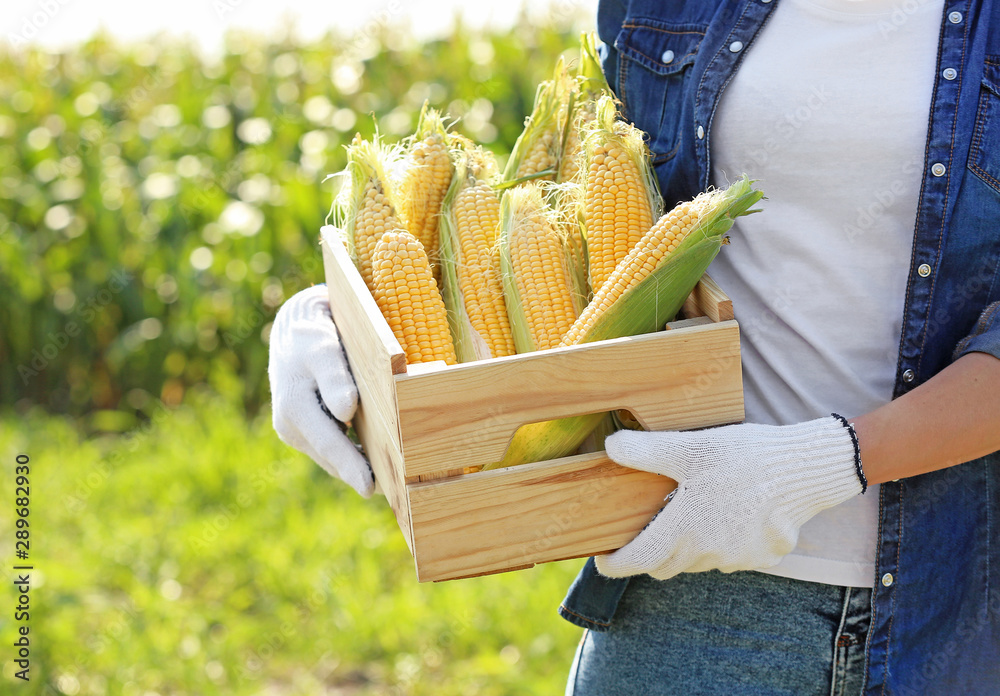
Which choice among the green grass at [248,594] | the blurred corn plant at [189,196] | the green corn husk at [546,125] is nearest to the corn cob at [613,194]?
the green corn husk at [546,125]

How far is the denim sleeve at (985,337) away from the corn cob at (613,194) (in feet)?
1.47

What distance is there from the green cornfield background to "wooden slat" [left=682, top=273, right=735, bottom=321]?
167cm

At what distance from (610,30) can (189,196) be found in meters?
3.43

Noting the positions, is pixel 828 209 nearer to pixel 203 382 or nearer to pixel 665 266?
pixel 665 266

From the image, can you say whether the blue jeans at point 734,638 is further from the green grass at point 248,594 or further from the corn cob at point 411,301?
the green grass at point 248,594

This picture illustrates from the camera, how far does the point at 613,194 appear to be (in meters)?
1.29

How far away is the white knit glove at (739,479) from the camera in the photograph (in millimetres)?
1140

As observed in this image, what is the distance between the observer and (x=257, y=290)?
424cm

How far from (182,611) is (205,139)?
2.92m

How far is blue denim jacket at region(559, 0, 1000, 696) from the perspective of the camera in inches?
47.7

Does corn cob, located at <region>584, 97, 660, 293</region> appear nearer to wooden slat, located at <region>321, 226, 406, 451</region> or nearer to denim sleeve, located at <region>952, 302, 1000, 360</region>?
wooden slat, located at <region>321, 226, 406, 451</region>

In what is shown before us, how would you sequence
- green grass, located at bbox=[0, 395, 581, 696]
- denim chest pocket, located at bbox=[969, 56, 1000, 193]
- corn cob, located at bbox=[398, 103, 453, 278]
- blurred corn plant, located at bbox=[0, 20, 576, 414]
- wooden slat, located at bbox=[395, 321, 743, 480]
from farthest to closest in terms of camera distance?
blurred corn plant, located at bbox=[0, 20, 576, 414], green grass, located at bbox=[0, 395, 581, 696], corn cob, located at bbox=[398, 103, 453, 278], denim chest pocket, located at bbox=[969, 56, 1000, 193], wooden slat, located at bbox=[395, 321, 743, 480]

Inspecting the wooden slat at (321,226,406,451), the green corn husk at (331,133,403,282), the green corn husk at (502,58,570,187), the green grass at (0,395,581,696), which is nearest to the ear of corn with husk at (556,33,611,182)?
the green corn husk at (502,58,570,187)

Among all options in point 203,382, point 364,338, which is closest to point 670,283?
point 364,338
